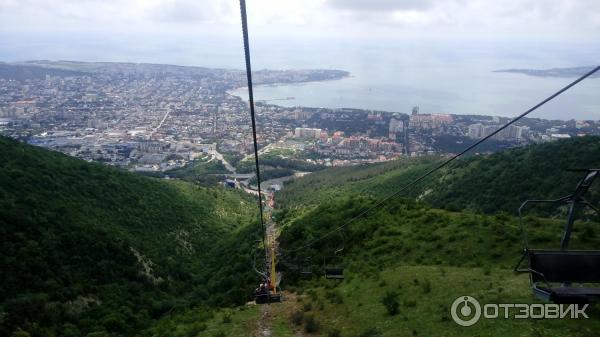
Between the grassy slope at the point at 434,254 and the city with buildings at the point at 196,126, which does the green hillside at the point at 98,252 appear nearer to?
the grassy slope at the point at 434,254

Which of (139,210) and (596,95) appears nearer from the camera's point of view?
(139,210)

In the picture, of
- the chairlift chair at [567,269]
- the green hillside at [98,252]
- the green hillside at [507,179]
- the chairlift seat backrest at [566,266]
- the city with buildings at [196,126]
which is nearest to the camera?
the chairlift chair at [567,269]

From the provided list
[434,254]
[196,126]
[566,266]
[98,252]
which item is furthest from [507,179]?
[196,126]

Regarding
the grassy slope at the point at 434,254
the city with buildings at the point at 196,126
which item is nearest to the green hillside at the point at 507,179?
the grassy slope at the point at 434,254

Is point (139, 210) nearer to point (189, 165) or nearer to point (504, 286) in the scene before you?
point (504, 286)

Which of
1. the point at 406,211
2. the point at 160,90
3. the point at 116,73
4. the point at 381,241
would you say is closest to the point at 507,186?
the point at 406,211

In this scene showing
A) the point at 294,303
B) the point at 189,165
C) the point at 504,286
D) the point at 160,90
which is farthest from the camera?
the point at 160,90

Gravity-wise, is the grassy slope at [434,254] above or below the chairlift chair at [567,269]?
below
